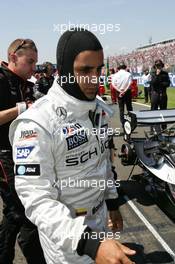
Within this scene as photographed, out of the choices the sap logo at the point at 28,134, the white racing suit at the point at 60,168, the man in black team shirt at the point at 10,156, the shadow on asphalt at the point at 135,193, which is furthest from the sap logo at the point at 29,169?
the shadow on asphalt at the point at 135,193

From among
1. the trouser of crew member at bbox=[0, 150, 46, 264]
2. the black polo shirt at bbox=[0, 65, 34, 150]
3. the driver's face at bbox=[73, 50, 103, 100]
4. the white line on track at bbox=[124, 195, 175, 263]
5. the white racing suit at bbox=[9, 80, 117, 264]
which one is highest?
the driver's face at bbox=[73, 50, 103, 100]

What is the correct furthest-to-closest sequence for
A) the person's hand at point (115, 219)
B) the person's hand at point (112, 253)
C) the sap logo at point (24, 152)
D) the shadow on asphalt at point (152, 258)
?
the shadow on asphalt at point (152, 258), the person's hand at point (115, 219), the sap logo at point (24, 152), the person's hand at point (112, 253)

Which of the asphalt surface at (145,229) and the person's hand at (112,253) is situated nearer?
the person's hand at (112,253)

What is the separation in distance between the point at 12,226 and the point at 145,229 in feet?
5.78

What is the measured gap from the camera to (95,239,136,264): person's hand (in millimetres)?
1305

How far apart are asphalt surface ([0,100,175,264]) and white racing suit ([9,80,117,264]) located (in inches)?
Answer: 65.9

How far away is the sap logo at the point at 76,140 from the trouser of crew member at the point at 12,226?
1.10 m

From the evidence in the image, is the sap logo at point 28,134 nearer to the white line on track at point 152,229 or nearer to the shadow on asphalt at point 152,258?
the shadow on asphalt at point 152,258

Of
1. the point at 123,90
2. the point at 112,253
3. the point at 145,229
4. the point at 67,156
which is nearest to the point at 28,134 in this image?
the point at 67,156

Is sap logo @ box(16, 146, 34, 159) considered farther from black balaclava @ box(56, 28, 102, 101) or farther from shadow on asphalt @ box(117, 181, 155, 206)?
shadow on asphalt @ box(117, 181, 155, 206)

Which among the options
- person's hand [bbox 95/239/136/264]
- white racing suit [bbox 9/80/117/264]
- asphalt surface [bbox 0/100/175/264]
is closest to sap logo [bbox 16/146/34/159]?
white racing suit [bbox 9/80/117/264]

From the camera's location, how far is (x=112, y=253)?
52.1 inches

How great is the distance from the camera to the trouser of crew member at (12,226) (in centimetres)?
276

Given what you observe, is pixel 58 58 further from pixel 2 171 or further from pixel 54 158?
pixel 2 171
